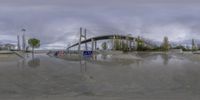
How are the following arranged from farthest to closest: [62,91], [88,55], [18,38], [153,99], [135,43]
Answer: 1. [135,43]
2. [18,38]
3. [88,55]
4. [62,91]
5. [153,99]

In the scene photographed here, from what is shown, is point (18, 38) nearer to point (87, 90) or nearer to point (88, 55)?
point (88, 55)

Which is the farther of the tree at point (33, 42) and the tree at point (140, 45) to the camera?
the tree at point (33, 42)

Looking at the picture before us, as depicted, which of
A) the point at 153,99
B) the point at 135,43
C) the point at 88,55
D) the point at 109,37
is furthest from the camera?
the point at 109,37

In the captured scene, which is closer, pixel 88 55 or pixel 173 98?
pixel 173 98

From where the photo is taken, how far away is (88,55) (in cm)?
3788

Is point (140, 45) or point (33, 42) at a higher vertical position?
point (33, 42)

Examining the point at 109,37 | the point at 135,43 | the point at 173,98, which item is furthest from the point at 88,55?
the point at 109,37

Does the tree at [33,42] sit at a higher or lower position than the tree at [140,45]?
higher

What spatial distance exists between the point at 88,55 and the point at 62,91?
27479 millimetres

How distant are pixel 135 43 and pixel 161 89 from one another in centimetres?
9382

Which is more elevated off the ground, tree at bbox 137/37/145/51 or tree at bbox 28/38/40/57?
tree at bbox 28/38/40/57

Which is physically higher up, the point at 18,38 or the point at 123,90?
the point at 18,38

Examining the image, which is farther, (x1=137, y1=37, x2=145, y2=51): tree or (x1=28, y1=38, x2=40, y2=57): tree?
(x1=28, y1=38, x2=40, y2=57): tree

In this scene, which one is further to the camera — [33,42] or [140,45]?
[33,42]
